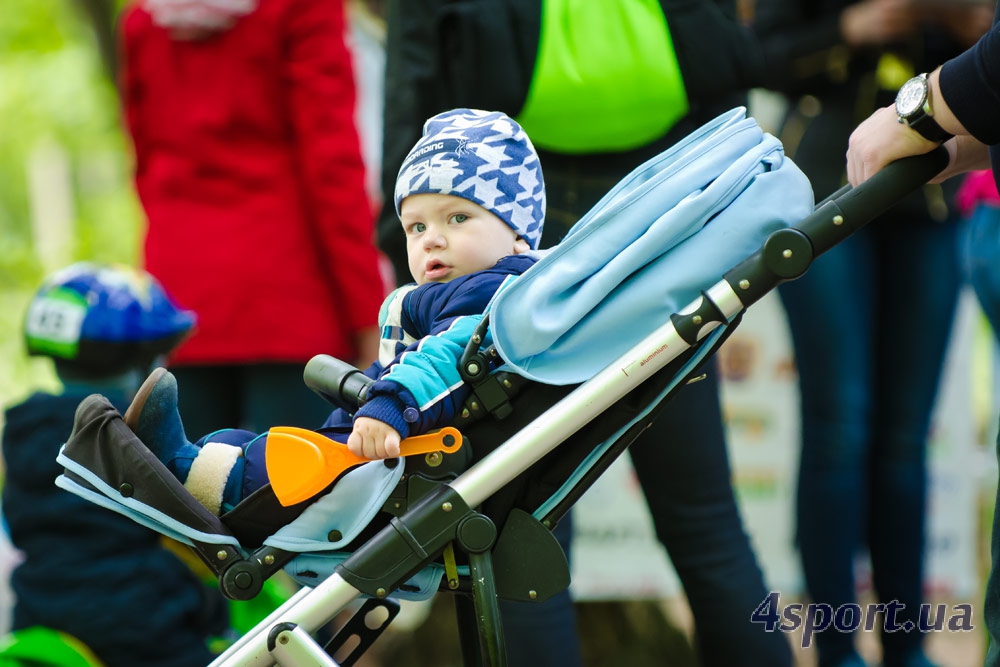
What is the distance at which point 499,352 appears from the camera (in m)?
1.70

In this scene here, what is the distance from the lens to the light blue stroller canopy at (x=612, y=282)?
172 centimetres

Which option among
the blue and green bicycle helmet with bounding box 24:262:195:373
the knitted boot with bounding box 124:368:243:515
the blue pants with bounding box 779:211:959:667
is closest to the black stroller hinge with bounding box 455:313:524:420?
the knitted boot with bounding box 124:368:243:515

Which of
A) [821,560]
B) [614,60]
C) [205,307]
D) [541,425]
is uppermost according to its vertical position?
[614,60]

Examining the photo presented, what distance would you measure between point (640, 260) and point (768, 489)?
238 centimetres

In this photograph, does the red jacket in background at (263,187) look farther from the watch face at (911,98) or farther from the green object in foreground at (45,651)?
the watch face at (911,98)

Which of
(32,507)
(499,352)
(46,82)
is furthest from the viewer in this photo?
(46,82)

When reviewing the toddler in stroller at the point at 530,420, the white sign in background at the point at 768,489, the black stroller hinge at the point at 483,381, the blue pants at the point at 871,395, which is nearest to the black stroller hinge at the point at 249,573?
the toddler in stroller at the point at 530,420

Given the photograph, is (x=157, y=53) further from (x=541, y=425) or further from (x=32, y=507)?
(x=541, y=425)

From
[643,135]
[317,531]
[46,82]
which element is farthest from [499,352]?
[46,82]

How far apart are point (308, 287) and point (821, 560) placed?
1385 millimetres

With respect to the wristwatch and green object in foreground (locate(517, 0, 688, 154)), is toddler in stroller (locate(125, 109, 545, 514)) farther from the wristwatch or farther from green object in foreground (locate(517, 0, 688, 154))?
the wristwatch

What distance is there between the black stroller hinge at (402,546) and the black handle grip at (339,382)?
0.20 metres

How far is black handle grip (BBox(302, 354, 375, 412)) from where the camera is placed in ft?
5.92

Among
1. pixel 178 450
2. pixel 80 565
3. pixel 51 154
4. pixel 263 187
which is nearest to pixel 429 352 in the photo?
pixel 178 450
